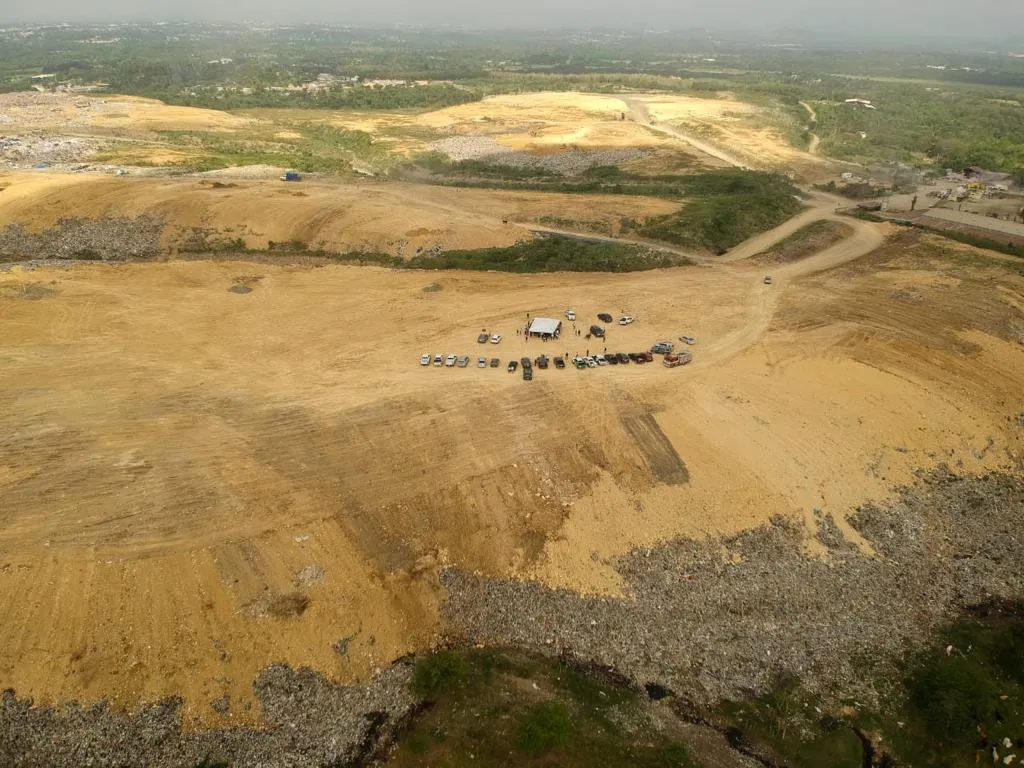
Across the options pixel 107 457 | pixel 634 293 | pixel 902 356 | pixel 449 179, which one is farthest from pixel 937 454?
pixel 449 179

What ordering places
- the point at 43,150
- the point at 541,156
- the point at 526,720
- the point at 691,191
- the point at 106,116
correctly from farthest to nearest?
1. the point at 106,116
2. the point at 541,156
3. the point at 43,150
4. the point at 691,191
5. the point at 526,720

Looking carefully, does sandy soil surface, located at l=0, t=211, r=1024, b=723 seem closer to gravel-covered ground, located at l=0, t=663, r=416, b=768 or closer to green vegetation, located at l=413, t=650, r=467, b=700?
gravel-covered ground, located at l=0, t=663, r=416, b=768

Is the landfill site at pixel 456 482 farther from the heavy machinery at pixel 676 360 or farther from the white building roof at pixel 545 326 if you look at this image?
the white building roof at pixel 545 326

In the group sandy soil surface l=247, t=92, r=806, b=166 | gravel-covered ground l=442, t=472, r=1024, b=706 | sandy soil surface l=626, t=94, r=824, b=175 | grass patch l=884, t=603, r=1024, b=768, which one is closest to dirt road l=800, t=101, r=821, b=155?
sandy soil surface l=626, t=94, r=824, b=175

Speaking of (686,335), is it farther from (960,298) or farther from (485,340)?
(960,298)

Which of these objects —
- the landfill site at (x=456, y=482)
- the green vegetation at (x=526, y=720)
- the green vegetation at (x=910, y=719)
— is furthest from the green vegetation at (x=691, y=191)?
the green vegetation at (x=526, y=720)

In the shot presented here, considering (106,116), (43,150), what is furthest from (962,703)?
(106,116)

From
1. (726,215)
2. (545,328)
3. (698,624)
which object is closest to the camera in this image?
(698,624)

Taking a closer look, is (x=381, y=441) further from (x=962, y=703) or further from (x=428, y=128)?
(x=428, y=128)
